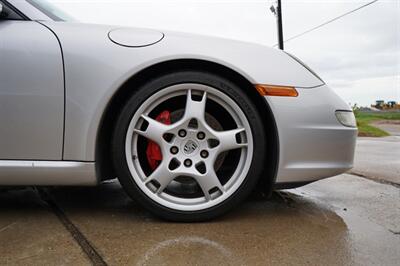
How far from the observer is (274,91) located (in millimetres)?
1654

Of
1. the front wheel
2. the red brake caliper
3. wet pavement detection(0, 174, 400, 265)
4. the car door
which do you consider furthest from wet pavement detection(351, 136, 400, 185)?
the car door

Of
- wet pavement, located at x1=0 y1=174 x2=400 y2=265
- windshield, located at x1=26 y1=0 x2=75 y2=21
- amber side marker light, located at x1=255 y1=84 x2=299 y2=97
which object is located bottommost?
wet pavement, located at x1=0 y1=174 x2=400 y2=265

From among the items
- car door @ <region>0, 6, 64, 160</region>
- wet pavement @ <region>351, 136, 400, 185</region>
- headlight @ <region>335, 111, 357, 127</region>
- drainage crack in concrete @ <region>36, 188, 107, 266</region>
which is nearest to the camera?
drainage crack in concrete @ <region>36, 188, 107, 266</region>

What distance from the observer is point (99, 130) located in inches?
64.6

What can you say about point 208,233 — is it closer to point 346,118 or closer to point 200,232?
point 200,232

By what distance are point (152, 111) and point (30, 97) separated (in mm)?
584

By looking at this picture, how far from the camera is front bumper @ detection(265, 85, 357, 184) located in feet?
5.40

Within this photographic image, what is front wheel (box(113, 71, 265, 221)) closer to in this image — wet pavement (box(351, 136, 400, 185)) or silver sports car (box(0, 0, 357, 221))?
silver sports car (box(0, 0, 357, 221))

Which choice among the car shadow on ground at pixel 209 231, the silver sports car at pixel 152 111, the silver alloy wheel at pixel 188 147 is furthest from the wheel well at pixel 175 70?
the car shadow on ground at pixel 209 231

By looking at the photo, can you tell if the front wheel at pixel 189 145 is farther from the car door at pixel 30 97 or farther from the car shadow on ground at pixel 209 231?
the car door at pixel 30 97

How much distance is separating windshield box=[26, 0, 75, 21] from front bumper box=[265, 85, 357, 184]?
49.3 inches

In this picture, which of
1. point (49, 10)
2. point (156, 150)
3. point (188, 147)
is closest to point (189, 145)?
point (188, 147)

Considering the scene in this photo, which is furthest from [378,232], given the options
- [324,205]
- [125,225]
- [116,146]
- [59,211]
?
[59,211]

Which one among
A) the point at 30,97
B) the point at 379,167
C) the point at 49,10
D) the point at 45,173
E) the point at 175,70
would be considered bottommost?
the point at 379,167
